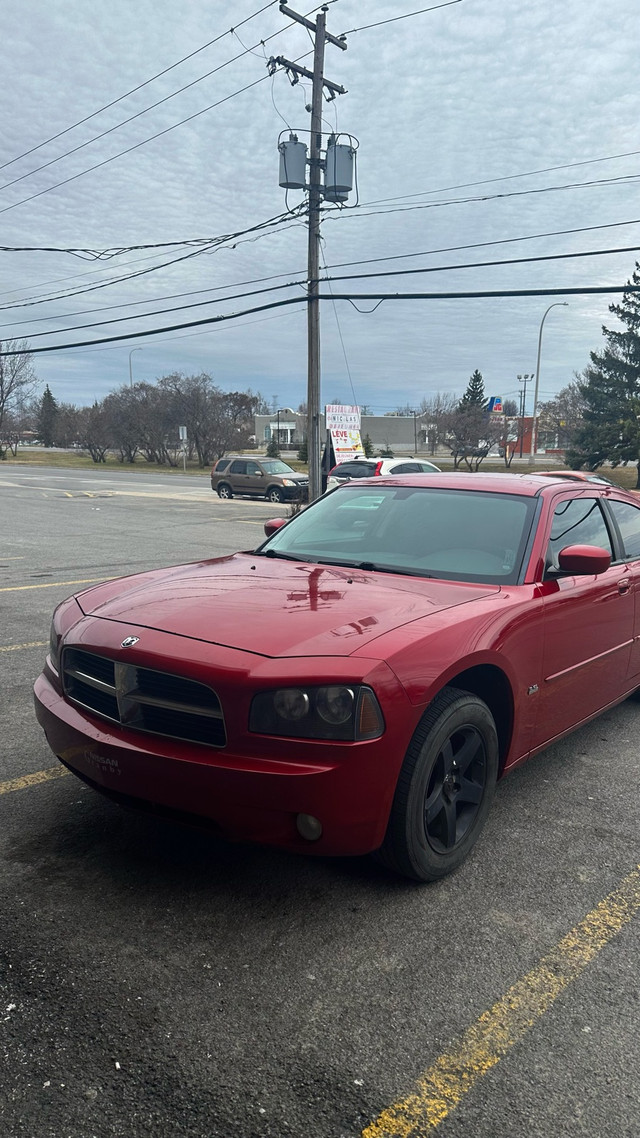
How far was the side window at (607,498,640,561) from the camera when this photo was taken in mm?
4842

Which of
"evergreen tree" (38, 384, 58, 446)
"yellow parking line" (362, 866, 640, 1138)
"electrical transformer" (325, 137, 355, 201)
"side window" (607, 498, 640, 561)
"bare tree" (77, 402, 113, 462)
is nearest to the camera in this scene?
"yellow parking line" (362, 866, 640, 1138)

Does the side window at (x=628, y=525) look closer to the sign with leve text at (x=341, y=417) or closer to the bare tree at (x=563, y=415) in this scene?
the sign with leve text at (x=341, y=417)

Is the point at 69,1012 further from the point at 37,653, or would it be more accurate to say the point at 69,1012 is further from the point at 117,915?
the point at 37,653

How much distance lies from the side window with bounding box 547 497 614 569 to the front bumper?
5.42 ft

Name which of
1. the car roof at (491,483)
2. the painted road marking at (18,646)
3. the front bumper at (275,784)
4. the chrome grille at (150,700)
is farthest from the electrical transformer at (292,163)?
the front bumper at (275,784)

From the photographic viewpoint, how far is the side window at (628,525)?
4842 mm

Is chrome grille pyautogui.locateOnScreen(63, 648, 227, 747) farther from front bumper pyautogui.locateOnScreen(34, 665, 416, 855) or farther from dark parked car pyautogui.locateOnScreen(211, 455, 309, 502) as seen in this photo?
dark parked car pyautogui.locateOnScreen(211, 455, 309, 502)

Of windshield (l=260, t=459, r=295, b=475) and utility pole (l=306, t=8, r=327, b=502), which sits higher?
utility pole (l=306, t=8, r=327, b=502)

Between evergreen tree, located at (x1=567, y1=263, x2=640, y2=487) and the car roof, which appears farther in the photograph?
evergreen tree, located at (x1=567, y1=263, x2=640, y2=487)

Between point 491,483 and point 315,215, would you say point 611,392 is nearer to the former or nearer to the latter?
point 315,215

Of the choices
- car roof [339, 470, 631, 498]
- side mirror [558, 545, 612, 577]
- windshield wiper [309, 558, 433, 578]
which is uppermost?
car roof [339, 470, 631, 498]

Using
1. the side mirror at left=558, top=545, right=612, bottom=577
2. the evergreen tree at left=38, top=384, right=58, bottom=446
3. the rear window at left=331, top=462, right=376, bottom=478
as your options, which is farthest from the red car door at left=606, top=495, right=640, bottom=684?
the evergreen tree at left=38, top=384, right=58, bottom=446

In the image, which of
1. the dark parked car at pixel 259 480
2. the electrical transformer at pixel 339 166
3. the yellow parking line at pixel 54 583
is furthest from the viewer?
the dark parked car at pixel 259 480

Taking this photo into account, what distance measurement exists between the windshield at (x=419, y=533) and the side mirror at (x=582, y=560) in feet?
0.68
